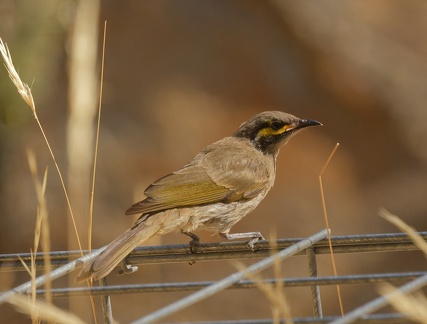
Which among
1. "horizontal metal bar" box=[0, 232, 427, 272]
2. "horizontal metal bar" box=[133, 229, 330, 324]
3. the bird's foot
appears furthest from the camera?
the bird's foot

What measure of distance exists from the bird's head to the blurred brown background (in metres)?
3.94

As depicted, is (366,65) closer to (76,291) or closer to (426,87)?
(426,87)

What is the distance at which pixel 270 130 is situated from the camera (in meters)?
5.64

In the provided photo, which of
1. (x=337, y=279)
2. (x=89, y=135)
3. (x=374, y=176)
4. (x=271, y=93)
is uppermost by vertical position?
(x=271, y=93)

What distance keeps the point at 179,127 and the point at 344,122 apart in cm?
181

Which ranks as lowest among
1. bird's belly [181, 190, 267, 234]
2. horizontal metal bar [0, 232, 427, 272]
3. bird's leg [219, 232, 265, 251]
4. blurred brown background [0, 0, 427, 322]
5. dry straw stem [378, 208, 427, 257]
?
dry straw stem [378, 208, 427, 257]

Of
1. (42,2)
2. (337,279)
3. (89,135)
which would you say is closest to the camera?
(337,279)

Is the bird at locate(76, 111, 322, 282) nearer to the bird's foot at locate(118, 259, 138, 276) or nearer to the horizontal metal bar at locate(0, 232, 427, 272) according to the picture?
the bird's foot at locate(118, 259, 138, 276)

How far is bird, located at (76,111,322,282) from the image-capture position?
15.0 feet

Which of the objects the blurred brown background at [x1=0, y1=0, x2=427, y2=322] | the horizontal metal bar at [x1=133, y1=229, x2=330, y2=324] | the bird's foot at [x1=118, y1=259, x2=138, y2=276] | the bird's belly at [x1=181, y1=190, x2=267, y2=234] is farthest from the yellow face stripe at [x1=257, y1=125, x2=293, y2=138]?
the blurred brown background at [x1=0, y1=0, x2=427, y2=322]

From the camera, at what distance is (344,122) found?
9.88 meters

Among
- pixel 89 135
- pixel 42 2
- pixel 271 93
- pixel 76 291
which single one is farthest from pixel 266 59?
pixel 76 291

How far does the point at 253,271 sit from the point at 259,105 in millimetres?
7392

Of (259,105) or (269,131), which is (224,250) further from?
(259,105)
